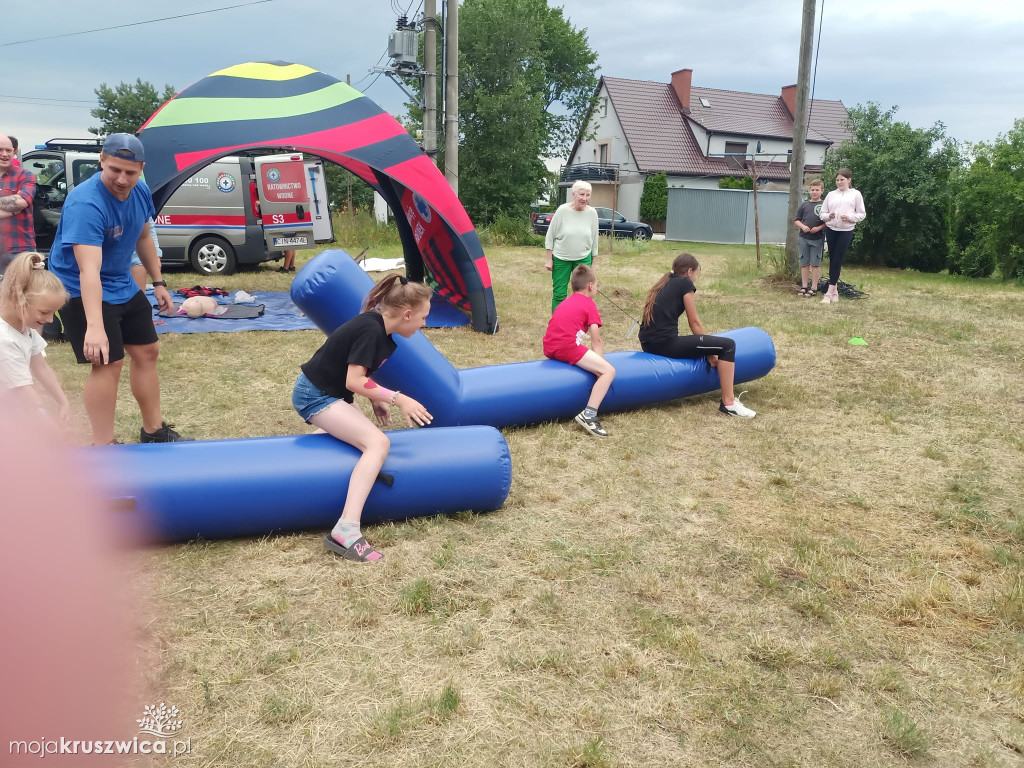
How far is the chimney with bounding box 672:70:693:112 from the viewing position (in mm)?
38906

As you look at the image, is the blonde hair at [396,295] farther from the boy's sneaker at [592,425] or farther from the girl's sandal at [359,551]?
the boy's sneaker at [592,425]

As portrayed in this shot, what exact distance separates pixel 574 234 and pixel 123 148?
15.1 ft

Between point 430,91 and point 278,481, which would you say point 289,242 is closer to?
point 430,91

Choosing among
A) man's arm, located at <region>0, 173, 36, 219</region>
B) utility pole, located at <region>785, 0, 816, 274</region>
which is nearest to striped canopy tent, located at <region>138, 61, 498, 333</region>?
man's arm, located at <region>0, 173, 36, 219</region>

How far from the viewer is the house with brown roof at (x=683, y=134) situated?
37.0 meters

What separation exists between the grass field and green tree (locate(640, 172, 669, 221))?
29.4m

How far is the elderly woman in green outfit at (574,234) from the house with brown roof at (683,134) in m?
28.5

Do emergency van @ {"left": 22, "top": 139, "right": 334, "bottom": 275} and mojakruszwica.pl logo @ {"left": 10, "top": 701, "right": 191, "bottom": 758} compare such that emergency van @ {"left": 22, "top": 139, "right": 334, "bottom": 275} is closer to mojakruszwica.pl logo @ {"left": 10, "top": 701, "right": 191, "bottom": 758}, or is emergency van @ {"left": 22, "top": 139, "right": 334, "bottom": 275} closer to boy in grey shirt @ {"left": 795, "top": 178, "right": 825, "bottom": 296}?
boy in grey shirt @ {"left": 795, "top": 178, "right": 825, "bottom": 296}

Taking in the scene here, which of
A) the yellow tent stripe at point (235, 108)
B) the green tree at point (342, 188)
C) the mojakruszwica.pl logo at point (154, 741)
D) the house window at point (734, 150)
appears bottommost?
the mojakruszwica.pl logo at point (154, 741)

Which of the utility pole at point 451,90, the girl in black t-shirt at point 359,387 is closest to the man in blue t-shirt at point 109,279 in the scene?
the girl in black t-shirt at point 359,387

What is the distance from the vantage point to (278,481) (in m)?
3.52

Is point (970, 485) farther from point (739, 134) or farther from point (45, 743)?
point (739, 134)

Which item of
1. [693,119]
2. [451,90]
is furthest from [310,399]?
[693,119]

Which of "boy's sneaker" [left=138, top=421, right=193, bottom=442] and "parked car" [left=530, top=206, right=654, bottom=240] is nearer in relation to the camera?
"boy's sneaker" [left=138, top=421, right=193, bottom=442]
